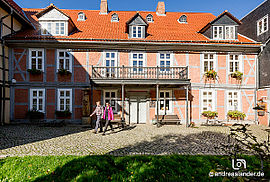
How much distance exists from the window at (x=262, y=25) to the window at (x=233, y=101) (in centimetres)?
519

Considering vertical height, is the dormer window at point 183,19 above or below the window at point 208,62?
above

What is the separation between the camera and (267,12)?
10.7 m

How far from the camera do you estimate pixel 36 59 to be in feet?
34.2

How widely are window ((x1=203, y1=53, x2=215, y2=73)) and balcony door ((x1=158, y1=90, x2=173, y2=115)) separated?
333 centimetres

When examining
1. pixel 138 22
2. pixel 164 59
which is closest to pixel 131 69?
pixel 164 59

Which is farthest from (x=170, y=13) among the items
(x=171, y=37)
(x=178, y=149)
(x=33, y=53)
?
(x=178, y=149)

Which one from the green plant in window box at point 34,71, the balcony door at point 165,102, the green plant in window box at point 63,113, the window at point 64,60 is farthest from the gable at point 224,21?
the green plant in window box at point 34,71

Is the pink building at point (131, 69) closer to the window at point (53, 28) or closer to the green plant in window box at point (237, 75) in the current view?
the window at point (53, 28)

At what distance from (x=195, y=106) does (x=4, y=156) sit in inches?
424

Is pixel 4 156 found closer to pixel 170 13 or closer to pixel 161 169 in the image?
pixel 161 169

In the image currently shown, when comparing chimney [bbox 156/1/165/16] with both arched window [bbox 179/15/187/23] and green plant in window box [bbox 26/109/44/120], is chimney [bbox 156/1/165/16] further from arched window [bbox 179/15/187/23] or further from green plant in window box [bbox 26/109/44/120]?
green plant in window box [bbox 26/109/44/120]

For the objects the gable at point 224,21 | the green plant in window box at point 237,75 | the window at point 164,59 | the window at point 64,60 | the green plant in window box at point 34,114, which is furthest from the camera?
the gable at point 224,21

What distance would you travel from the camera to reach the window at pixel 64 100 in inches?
410

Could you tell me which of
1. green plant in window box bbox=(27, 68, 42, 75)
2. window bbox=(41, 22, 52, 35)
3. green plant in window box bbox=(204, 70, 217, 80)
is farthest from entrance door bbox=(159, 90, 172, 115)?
window bbox=(41, 22, 52, 35)
